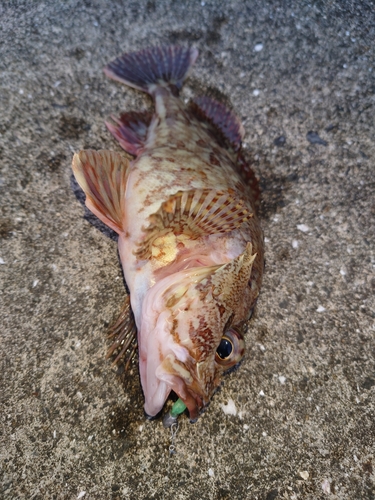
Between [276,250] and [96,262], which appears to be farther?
[276,250]

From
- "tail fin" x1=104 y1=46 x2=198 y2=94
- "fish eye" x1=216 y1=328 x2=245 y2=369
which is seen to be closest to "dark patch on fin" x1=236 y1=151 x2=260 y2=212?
"tail fin" x1=104 y1=46 x2=198 y2=94

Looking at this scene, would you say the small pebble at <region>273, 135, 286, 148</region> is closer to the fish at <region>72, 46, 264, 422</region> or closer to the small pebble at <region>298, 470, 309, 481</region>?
the fish at <region>72, 46, 264, 422</region>

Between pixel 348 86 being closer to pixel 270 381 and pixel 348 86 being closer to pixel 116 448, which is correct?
pixel 270 381

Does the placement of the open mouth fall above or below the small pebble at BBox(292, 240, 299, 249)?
below

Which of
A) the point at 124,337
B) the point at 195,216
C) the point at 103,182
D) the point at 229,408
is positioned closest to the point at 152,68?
the point at 103,182

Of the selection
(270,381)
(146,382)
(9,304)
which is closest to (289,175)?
(270,381)

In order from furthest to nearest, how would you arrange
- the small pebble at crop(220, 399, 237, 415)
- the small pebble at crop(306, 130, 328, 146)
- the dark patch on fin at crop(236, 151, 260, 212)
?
1. the small pebble at crop(306, 130, 328, 146)
2. the dark patch on fin at crop(236, 151, 260, 212)
3. the small pebble at crop(220, 399, 237, 415)

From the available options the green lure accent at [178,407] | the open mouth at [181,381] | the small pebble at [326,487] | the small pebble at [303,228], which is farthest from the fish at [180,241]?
the small pebble at [326,487]

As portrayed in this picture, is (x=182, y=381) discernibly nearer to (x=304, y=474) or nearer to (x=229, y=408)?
(x=229, y=408)
